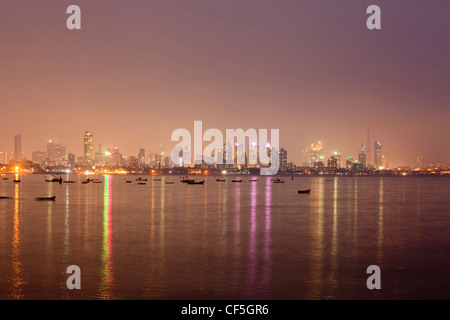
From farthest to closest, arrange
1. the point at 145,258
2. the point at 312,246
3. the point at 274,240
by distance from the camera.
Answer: the point at 274,240, the point at 312,246, the point at 145,258

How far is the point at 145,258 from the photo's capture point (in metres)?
32.2

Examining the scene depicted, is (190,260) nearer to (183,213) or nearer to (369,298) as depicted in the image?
(369,298)

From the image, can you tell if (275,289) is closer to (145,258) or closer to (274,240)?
(145,258)

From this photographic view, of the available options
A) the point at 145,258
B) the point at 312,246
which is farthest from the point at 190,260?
Result: the point at 312,246

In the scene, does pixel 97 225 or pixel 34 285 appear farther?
pixel 97 225

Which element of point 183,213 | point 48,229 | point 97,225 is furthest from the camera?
point 183,213

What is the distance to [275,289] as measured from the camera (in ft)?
78.1

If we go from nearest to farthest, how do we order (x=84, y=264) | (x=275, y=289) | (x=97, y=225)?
(x=275, y=289), (x=84, y=264), (x=97, y=225)

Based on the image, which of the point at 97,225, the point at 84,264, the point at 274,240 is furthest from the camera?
the point at 97,225
